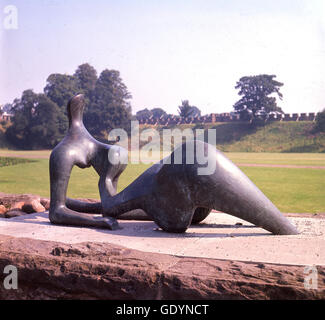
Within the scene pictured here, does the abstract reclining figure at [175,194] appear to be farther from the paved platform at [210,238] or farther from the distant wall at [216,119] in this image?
the distant wall at [216,119]

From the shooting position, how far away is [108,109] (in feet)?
127

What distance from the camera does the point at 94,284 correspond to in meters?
3.71

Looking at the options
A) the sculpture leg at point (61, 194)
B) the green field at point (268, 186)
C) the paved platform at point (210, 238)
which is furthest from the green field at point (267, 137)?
the sculpture leg at point (61, 194)

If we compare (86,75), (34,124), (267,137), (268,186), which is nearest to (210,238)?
(268,186)

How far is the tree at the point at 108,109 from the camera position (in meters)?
37.8

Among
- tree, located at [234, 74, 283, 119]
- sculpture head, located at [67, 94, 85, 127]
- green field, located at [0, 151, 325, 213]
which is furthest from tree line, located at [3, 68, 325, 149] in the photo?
sculpture head, located at [67, 94, 85, 127]

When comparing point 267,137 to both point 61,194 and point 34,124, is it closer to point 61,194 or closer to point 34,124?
point 34,124

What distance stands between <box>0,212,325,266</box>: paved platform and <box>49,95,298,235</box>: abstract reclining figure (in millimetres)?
158

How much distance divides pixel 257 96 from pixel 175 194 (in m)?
46.1

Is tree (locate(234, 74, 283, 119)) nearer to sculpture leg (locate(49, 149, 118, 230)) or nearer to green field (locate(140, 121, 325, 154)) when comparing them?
green field (locate(140, 121, 325, 154))

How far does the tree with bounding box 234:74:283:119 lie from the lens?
158ft

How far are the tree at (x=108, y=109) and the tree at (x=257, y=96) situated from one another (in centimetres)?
1432
